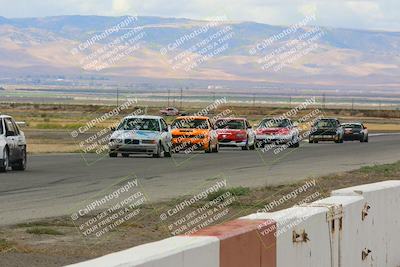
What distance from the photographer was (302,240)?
31.5 feet

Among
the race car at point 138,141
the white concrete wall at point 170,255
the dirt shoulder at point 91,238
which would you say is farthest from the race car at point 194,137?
the white concrete wall at point 170,255

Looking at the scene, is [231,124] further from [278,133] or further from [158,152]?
[158,152]

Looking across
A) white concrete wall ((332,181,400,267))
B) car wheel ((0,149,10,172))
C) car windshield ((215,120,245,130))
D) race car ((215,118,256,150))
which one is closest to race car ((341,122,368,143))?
race car ((215,118,256,150))

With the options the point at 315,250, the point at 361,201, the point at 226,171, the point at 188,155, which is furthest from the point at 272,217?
the point at 188,155

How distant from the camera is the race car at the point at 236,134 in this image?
50562 millimetres

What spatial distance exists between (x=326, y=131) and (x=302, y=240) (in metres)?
52.5

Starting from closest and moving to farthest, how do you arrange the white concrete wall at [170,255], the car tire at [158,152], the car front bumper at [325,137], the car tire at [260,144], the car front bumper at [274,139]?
the white concrete wall at [170,255] → the car tire at [158,152] → the car front bumper at [274,139] → the car tire at [260,144] → the car front bumper at [325,137]

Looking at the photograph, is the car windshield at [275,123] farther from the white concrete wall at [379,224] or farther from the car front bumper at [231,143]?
the white concrete wall at [379,224]

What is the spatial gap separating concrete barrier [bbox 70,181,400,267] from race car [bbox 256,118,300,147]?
39.2 metres

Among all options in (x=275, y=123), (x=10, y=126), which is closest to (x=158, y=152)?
(x=10, y=126)

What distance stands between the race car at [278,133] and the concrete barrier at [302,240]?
3916 cm

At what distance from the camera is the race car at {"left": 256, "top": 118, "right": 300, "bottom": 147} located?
5250 cm

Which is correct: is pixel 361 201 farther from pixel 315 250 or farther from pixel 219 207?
pixel 219 207

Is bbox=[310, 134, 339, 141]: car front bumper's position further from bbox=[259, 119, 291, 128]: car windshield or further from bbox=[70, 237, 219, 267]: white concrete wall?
bbox=[70, 237, 219, 267]: white concrete wall
